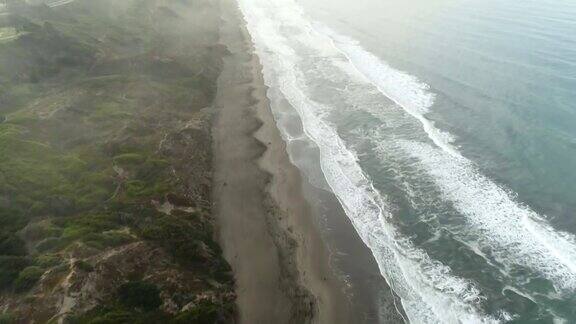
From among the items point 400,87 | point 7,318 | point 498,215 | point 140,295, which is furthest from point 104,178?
point 400,87

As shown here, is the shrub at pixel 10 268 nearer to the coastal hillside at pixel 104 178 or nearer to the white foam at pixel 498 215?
the coastal hillside at pixel 104 178

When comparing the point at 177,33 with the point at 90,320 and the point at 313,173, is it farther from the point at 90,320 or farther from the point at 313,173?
the point at 90,320

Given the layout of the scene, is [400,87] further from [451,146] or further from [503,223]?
[503,223]

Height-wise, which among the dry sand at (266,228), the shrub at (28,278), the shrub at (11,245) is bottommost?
the dry sand at (266,228)

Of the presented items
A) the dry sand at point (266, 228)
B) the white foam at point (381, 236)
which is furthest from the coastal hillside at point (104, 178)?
the white foam at point (381, 236)

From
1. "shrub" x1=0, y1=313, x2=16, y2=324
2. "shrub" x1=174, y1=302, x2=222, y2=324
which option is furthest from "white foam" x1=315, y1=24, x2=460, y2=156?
"shrub" x1=0, y1=313, x2=16, y2=324

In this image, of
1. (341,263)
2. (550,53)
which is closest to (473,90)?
(550,53)
